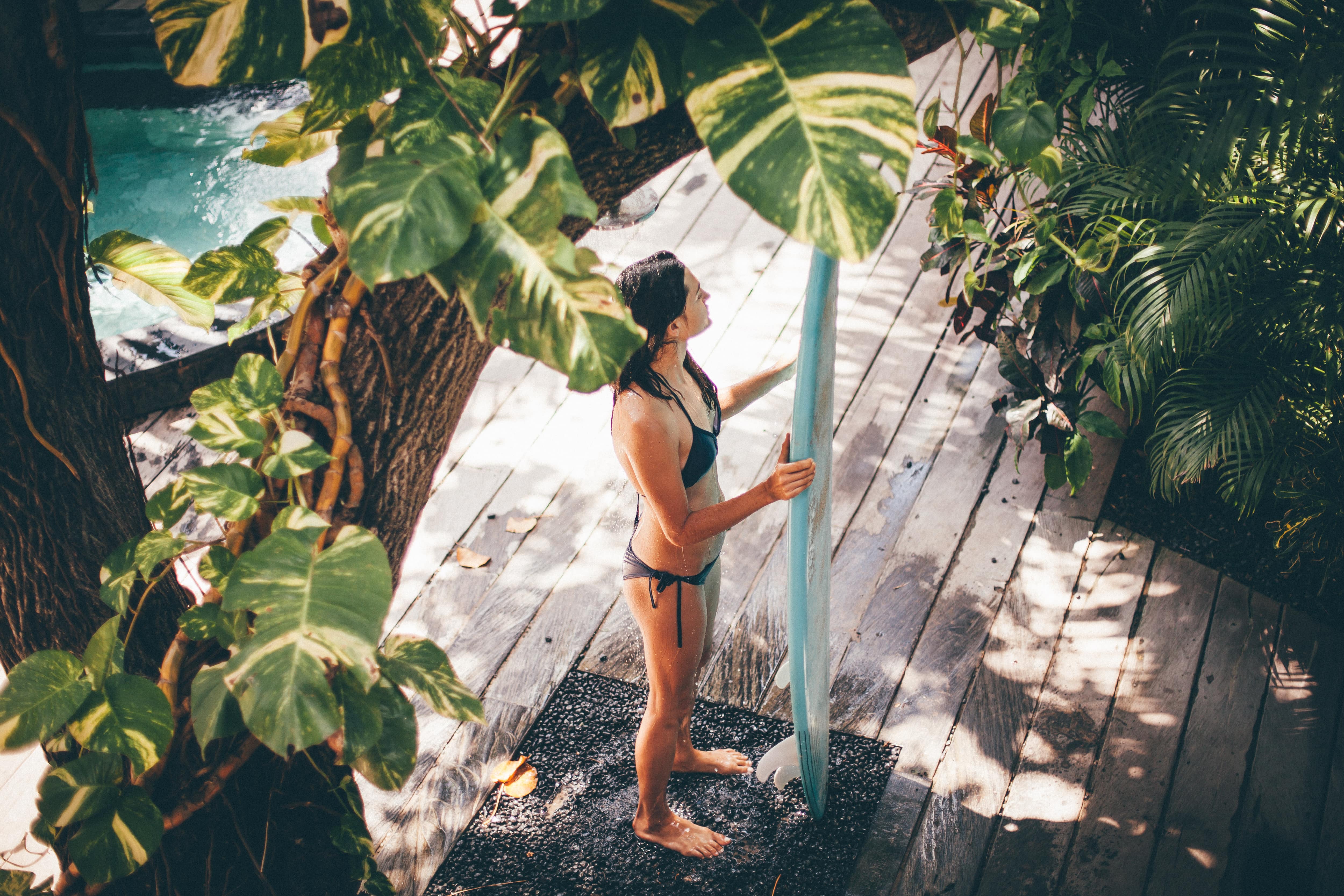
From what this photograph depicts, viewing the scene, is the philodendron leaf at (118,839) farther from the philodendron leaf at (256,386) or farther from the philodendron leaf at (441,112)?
the philodendron leaf at (441,112)

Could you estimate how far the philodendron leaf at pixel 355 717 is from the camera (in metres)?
1.25

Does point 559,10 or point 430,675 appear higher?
point 559,10

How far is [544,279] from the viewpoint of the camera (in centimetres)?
96

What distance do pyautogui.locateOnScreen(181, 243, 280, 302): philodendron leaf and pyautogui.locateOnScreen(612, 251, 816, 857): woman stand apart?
2.19ft

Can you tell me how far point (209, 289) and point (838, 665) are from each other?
206 cm

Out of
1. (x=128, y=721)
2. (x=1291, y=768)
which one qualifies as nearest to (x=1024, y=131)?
(x=128, y=721)

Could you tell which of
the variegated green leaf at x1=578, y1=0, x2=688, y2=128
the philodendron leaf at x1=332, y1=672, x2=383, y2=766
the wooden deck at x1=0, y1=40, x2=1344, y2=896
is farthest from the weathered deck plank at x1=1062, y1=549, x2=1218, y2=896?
the variegated green leaf at x1=578, y1=0, x2=688, y2=128

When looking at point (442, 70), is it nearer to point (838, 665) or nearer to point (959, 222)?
point (959, 222)

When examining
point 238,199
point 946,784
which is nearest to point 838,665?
point 946,784

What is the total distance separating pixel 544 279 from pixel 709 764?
1937mm

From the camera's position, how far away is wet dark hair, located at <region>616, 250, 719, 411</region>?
6.17ft

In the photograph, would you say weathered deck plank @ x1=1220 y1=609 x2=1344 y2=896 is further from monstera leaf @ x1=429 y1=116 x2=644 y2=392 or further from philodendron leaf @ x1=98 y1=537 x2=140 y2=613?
philodendron leaf @ x1=98 y1=537 x2=140 y2=613

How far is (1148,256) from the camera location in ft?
8.32

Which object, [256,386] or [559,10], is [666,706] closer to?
[256,386]
